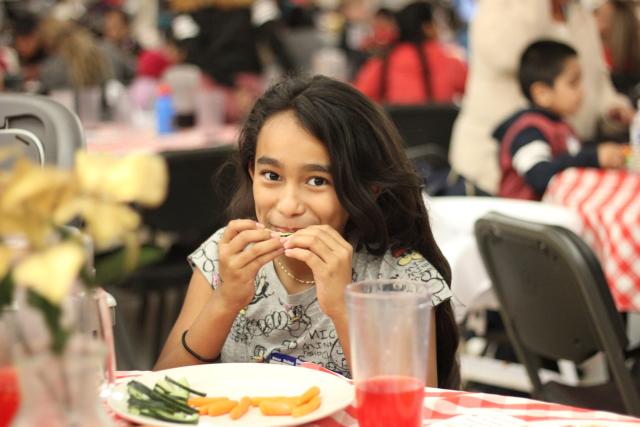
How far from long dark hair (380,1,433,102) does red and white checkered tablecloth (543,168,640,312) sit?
352cm

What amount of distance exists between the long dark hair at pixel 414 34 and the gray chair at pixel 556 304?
429 cm

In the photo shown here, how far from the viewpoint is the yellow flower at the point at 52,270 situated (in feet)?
2.94

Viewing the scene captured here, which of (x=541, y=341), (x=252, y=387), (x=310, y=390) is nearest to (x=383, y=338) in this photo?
(x=310, y=390)

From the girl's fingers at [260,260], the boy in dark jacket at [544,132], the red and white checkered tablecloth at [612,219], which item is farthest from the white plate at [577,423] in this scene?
the boy in dark jacket at [544,132]

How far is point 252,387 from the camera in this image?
4.83 feet

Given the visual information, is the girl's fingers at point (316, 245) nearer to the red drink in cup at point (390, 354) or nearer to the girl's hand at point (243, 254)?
the girl's hand at point (243, 254)

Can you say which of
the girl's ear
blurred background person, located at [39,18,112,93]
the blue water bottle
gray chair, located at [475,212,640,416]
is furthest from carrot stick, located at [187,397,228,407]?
blurred background person, located at [39,18,112,93]

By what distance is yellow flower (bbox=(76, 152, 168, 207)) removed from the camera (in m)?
0.92

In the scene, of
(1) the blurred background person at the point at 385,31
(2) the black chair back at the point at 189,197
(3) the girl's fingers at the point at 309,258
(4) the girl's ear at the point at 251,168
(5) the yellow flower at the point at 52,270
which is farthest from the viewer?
(1) the blurred background person at the point at 385,31

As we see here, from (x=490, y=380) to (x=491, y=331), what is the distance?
0.56 ft

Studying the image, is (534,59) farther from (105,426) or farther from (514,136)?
(105,426)

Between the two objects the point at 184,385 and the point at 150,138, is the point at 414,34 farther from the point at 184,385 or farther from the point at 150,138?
the point at 184,385

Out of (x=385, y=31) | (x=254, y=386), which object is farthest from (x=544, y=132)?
(x=385, y=31)

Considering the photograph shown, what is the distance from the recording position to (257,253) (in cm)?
175
